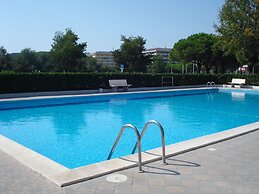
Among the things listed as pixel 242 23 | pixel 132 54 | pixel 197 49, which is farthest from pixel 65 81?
pixel 197 49

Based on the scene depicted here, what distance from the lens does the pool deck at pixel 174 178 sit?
12.1ft

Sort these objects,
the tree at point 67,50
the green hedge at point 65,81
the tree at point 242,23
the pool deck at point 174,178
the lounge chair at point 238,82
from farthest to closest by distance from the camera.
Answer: the tree at point 67,50 → the tree at point 242,23 → the lounge chair at point 238,82 → the green hedge at point 65,81 → the pool deck at point 174,178

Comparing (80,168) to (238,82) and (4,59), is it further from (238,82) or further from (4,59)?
(4,59)

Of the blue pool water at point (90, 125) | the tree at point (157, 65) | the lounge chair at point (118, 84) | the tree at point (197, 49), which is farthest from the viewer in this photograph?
the tree at point (157, 65)

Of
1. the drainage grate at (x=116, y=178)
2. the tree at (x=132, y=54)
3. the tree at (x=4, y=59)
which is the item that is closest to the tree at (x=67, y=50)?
the tree at (x=4, y=59)

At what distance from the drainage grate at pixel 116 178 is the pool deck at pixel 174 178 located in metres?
0.06

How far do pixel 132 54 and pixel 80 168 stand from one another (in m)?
40.2

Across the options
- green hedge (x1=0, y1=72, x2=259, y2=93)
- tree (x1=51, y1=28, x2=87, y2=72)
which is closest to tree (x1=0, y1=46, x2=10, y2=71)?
tree (x1=51, y1=28, x2=87, y2=72)

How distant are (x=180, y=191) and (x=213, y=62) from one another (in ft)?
143

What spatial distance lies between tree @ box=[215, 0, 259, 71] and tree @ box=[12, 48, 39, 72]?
2708 cm

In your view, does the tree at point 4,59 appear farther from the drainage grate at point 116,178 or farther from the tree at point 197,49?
the drainage grate at point 116,178

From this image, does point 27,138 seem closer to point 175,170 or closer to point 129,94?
point 175,170

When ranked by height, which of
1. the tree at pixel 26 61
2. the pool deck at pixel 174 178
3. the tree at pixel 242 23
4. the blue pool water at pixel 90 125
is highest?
the tree at pixel 242 23

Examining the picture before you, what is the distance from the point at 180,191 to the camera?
3.67 metres
